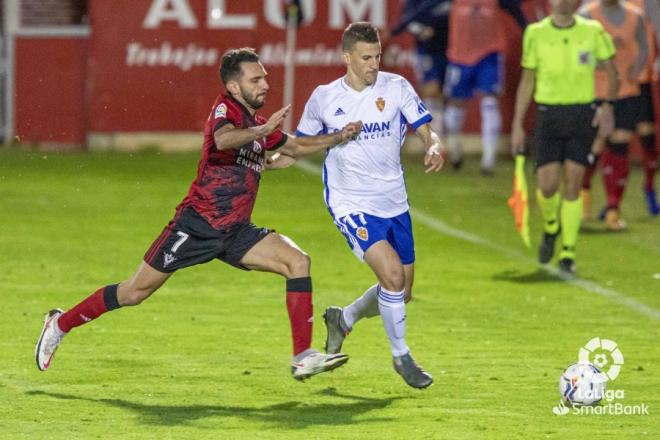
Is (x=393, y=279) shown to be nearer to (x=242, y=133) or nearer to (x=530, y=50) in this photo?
(x=242, y=133)

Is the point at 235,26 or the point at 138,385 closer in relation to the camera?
the point at 138,385

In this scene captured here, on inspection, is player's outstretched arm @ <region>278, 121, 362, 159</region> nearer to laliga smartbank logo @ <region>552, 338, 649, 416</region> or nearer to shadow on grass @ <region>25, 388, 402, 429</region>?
shadow on grass @ <region>25, 388, 402, 429</region>

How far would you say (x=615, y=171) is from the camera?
15617mm

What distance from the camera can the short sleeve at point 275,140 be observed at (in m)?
8.58

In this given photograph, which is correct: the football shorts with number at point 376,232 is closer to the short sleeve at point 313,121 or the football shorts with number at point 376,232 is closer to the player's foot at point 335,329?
the short sleeve at point 313,121

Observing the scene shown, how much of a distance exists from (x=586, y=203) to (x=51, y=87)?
834 centimetres

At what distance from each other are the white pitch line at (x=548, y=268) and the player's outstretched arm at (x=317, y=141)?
3.29 meters

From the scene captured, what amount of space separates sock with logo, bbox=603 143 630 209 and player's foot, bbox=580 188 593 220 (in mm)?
403

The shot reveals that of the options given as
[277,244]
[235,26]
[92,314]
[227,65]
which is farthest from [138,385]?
[235,26]

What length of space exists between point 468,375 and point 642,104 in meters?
7.99

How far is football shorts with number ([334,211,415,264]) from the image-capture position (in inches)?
333

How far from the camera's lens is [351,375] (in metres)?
8.77

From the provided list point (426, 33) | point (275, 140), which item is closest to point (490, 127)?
point (426, 33)

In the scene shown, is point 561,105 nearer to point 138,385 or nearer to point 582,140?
point 582,140
